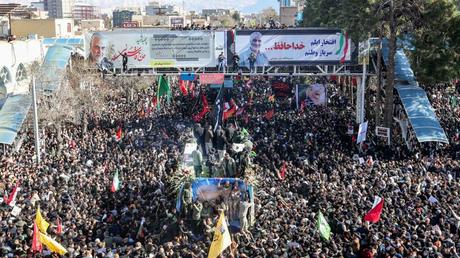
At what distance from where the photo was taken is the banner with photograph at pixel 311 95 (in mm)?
38812

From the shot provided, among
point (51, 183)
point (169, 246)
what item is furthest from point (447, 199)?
point (51, 183)

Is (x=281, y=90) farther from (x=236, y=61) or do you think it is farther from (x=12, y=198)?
(x=12, y=198)

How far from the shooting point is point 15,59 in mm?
40531

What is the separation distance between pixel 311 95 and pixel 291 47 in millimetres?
3766

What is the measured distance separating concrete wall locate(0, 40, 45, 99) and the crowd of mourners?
5.71 m

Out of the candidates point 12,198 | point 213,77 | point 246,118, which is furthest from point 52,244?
point 213,77

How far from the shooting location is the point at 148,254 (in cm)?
1633

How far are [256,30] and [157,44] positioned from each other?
5.56 m

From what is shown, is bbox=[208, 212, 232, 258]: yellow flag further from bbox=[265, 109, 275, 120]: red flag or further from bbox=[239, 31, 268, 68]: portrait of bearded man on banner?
bbox=[239, 31, 268, 68]: portrait of bearded man on banner

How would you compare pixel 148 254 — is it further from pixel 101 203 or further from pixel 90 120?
pixel 90 120

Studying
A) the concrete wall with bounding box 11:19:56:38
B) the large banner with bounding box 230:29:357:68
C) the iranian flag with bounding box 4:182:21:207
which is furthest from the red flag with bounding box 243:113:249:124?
the concrete wall with bounding box 11:19:56:38

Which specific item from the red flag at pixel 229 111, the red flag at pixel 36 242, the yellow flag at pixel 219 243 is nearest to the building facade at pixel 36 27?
the red flag at pixel 229 111

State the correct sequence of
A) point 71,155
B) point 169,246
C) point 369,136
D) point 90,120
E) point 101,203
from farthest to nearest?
1. point 90,120
2. point 369,136
3. point 71,155
4. point 101,203
5. point 169,246

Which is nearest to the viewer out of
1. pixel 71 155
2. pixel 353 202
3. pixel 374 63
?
pixel 353 202
